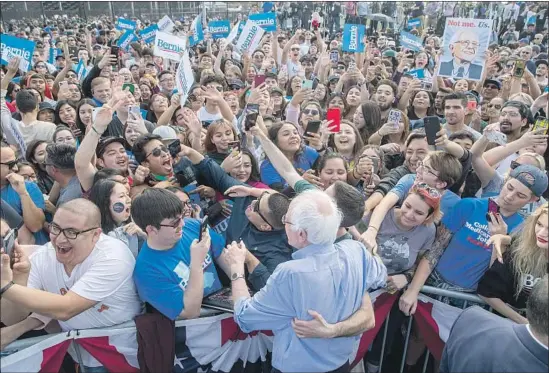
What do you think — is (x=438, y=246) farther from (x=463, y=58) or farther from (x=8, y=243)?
(x=463, y=58)

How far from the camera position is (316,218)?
2.14 m

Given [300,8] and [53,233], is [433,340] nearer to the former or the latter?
[53,233]

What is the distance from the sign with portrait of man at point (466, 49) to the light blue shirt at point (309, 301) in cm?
517

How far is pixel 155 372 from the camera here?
253 cm

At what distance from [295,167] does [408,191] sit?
4.35 feet

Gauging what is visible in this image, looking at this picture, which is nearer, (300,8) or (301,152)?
(301,152)

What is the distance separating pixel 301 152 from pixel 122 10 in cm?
3377

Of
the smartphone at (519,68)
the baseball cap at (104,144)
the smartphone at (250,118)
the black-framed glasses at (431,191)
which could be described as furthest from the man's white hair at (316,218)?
the smartphone at (519,68)

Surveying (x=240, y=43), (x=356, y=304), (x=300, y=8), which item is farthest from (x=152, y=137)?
(x=300, y=8)

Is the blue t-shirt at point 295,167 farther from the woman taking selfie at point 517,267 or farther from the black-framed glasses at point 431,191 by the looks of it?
the woman taking selfie at point 517,267

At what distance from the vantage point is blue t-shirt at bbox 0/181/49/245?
11.5ft

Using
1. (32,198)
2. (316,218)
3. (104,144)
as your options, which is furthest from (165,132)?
(316,218)

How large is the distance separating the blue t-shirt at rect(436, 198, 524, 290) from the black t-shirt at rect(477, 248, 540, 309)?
0.63ft

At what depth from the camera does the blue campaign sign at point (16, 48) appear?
697 centimetres
